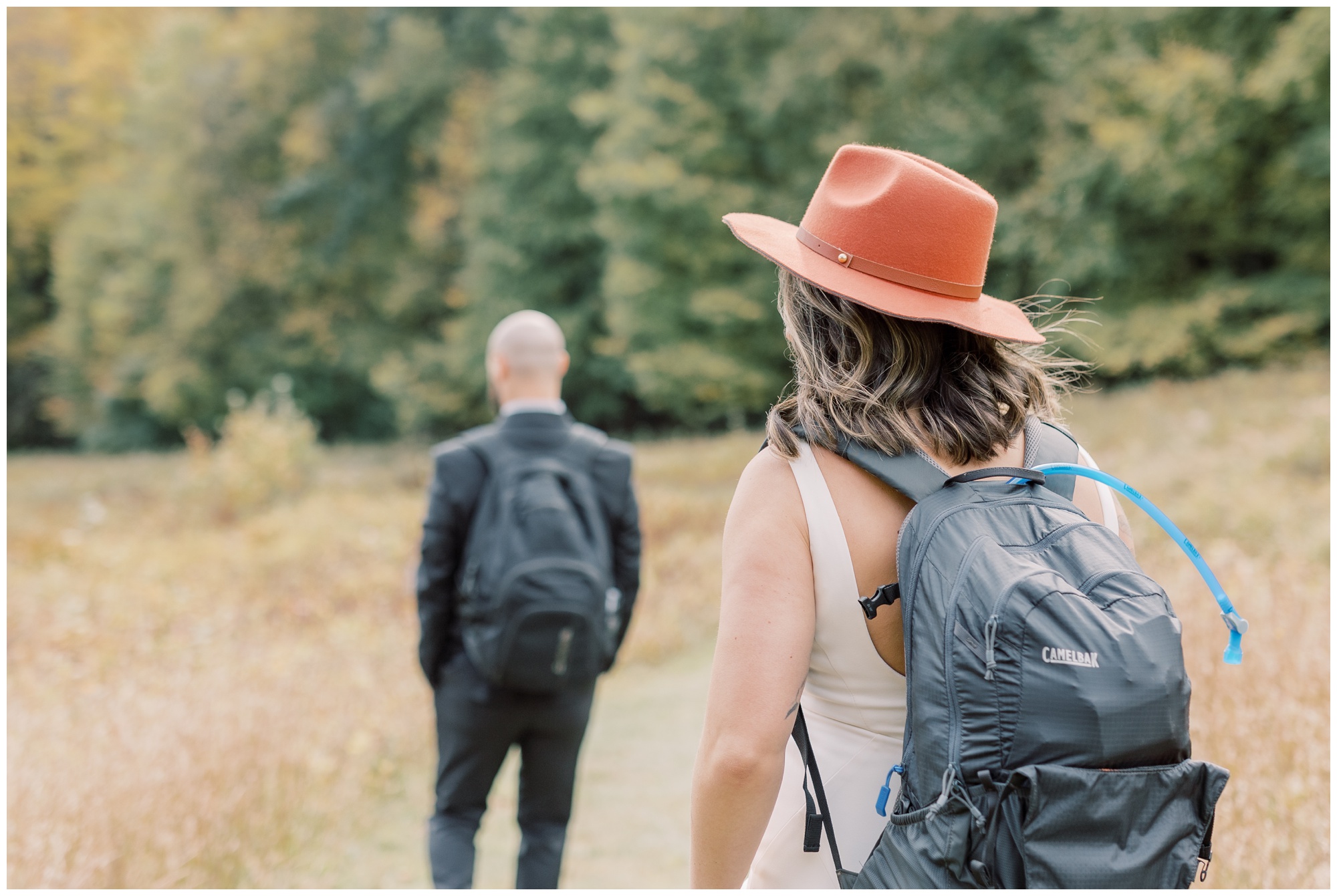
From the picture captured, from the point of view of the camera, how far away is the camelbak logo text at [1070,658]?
1.24 m

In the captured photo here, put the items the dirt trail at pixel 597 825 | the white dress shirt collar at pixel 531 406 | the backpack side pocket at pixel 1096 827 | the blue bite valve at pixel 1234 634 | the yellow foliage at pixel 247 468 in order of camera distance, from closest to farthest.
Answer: the backpack side pocket at pixel 1096 827, the blue bite valve at pixel 1234 634, the white dress shirt collar at pixel 531 406, the dirt trail at pixel 597 825, the yellow foliage at pixel 247 468

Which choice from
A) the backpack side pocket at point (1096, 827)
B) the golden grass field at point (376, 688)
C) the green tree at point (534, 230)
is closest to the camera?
the backpack side pocket at point (1096, 827)

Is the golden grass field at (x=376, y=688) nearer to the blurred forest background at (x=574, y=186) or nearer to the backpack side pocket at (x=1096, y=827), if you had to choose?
the backpack side pocket at (x=1096, y=827)

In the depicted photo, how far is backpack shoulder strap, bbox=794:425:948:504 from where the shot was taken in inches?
55.9

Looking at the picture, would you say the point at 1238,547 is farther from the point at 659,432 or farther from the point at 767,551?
the point at 659,432

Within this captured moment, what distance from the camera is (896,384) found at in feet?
4.97

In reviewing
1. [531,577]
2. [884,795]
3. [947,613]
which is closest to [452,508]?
[531,577]

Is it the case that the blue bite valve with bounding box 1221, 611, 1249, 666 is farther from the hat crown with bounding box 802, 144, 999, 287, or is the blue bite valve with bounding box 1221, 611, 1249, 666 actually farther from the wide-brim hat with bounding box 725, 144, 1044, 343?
the hat crown with bounding box 802, 144, 999, 287

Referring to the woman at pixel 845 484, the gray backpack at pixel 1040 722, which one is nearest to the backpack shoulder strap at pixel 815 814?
the woman at pixel 845 484

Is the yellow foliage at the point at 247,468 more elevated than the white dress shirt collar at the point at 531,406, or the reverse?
the white dress shirt collar at the point at 531,406

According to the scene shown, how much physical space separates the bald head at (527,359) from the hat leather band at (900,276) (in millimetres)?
1746

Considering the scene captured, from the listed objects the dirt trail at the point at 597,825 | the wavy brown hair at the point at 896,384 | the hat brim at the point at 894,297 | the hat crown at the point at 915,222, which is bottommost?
the dirt trail at the point at 597,825

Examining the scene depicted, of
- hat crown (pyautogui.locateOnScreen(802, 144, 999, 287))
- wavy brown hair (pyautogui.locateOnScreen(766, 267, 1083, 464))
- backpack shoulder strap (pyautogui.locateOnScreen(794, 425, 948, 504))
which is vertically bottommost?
backpack shoulder strap (pyautogui.locateOnScreen(794, 425, 948, 504))

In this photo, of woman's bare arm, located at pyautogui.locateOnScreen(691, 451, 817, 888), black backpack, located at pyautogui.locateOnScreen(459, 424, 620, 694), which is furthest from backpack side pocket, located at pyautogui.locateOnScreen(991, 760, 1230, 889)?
black backpack, located at pyautogui.locateOnScreen(459, 424, 620, 694)
